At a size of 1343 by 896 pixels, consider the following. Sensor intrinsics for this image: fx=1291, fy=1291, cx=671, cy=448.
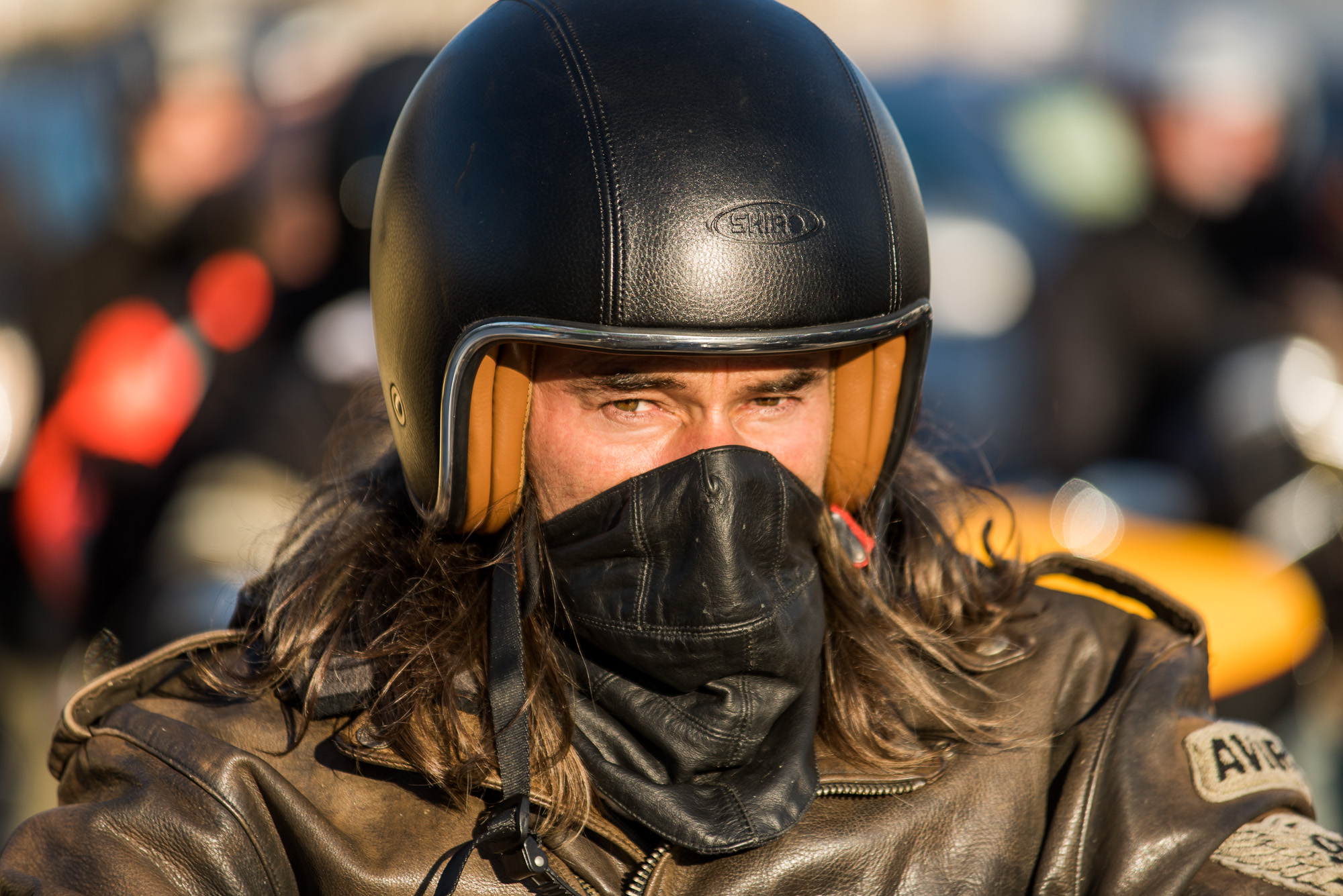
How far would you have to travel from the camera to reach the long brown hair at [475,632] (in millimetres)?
1996

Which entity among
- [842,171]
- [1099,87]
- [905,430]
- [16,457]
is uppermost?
[842,171]

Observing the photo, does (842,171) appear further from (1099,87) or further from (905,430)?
(1099,87)

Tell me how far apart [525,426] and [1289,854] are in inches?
52.0

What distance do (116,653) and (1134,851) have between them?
1765 millimetres

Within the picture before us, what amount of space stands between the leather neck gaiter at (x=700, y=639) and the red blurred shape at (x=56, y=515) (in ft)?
12.2

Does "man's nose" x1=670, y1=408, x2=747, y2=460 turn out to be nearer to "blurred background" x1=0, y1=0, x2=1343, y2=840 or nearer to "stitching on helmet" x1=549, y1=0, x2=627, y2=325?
"stitching on helmet" x1=549, y1=0, x2=627, y2=325

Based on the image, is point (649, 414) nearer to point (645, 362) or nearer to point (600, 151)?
point (645, 362)

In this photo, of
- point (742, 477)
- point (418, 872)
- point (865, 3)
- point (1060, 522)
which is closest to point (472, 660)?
point (418, 872)

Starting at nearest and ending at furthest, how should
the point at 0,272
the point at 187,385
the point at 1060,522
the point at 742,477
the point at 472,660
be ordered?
the point at 742,477
the point at 472,660
the point at 1060,522
the point at 187,385
the point at 0,272

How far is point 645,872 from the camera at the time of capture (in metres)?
1.93

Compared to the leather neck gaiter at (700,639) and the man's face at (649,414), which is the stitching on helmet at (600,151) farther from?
the leather neck gaiter at (700,639)

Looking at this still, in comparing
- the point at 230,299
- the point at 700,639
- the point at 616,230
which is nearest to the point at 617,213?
the point at 616,230

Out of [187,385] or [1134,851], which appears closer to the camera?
[1134,851]

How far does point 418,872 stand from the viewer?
1.92 metres
